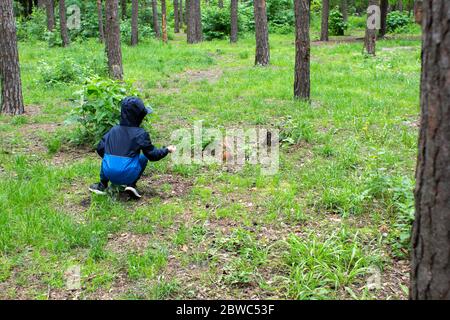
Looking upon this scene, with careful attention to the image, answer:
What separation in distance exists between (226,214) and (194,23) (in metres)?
23.1

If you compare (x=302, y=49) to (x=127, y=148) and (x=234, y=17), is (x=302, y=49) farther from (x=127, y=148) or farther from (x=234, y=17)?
(x=234, y=17)

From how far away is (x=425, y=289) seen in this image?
292 centimetres

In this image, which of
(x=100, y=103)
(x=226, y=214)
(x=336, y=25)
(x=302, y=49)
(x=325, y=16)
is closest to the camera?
(x=226, y=214)

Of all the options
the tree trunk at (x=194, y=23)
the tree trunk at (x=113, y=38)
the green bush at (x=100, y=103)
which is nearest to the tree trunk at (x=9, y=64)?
the green bush at (x=100, y=103)

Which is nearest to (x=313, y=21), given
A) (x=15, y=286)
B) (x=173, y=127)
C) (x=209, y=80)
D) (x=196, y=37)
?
(x=196, y=37)

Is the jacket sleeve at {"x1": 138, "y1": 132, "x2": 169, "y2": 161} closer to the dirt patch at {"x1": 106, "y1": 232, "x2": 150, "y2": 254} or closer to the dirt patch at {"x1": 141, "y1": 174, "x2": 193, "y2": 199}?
the dirt patch at {"x1": 141, "y1": 174, "x2": 193, "y2": 199}

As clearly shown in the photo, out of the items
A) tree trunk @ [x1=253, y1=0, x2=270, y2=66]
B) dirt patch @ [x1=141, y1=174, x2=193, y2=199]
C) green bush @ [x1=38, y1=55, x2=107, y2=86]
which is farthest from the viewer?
tree trunk @ [x1=253, y1=0, x2=270, y2=66]

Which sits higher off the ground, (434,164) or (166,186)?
(434,164)

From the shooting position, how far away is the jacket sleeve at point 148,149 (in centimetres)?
585

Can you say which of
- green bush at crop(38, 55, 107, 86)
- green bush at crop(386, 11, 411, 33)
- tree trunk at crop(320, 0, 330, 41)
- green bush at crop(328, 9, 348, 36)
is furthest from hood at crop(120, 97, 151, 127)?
green bush at crop(386, 11, 411, 33)

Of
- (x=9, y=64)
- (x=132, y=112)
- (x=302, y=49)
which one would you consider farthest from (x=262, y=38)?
(x=132, y=112)

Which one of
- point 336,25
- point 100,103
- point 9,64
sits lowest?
point 100,103

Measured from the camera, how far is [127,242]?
5.10m

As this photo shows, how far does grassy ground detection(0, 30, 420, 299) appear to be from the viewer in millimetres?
4367
